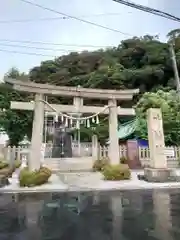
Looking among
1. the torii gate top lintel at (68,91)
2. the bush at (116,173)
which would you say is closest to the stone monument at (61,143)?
the torii gate top lintel at (68,91)

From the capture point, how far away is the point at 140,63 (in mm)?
45906

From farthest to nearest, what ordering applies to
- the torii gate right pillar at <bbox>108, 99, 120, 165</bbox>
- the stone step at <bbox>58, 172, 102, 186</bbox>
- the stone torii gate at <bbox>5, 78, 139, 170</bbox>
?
the torii gate right pillar at <bbox>108, 99, 120, 165</bbox> < the stone torii gate at <bbox>5, 78, 139, 170</bbox> < the stone step at <bbox>58, 172, 102, 186</bbox>

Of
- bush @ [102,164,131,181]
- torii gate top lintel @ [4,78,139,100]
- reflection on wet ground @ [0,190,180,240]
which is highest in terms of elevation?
torii gate top lintel @ [4,78,139,100]

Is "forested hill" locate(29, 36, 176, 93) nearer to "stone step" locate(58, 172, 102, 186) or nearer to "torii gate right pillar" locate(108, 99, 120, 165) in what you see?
"torii gate right pillar" locate(108, 99, 120, 165)

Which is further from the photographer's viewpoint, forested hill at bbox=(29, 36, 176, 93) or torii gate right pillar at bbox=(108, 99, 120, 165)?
forested hill at bbox=(29, 36, 176, 93)

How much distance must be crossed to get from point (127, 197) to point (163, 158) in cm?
496

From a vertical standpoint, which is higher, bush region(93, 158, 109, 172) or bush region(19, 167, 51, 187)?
bush region(93, 158, 109, 172)

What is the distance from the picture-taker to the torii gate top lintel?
12.9 metres

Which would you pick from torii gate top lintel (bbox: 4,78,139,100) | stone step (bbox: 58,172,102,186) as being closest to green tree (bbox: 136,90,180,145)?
torii gate top lintel (bbox: 4,78,139,100)

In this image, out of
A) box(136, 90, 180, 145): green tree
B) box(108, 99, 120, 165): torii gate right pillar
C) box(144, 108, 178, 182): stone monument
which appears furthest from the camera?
box(136, 90, 180, 145): green tree

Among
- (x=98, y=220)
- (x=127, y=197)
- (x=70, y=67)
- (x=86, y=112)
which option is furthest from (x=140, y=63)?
(x=98, y=220)

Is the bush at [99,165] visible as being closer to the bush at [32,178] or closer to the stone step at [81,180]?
the stone step at [81,180]

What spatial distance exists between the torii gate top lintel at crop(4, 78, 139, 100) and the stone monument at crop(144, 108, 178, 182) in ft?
7.27

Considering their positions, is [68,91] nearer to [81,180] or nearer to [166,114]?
[81,180]
